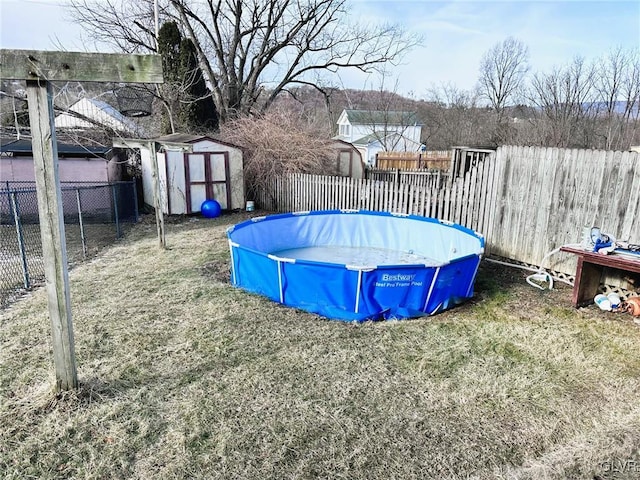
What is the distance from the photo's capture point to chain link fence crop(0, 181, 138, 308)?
612cm

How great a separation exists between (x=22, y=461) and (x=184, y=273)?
4119mm

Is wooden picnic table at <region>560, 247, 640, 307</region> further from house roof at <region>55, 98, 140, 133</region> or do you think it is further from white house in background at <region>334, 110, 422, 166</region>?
white house in background at <region>334, 110, 422, 166</region>

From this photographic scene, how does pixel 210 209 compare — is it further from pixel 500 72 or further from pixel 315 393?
pixel 500 72

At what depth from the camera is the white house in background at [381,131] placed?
33.3 meters

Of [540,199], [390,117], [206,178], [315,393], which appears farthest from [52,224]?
[390,117]

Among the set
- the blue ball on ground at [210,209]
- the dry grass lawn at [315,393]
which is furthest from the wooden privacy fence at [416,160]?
the dry grass lawn at [315,393]

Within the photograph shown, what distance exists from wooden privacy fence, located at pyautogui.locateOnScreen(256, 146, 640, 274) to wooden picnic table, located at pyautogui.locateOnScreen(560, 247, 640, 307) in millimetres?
774

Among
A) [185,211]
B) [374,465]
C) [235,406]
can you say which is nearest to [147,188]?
[185,211]

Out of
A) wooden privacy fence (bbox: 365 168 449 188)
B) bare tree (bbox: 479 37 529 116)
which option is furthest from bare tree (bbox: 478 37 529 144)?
wooden privacy fence (bbox: 365 168 449 188)

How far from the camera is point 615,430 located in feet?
9.64

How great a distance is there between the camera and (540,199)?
6480 millimetres

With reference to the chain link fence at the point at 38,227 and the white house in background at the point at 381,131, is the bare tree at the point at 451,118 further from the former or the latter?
the chain link fence at the point at 38,227

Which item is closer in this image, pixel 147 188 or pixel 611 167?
pixel 611 167

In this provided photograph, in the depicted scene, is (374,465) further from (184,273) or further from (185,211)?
(185,211)
